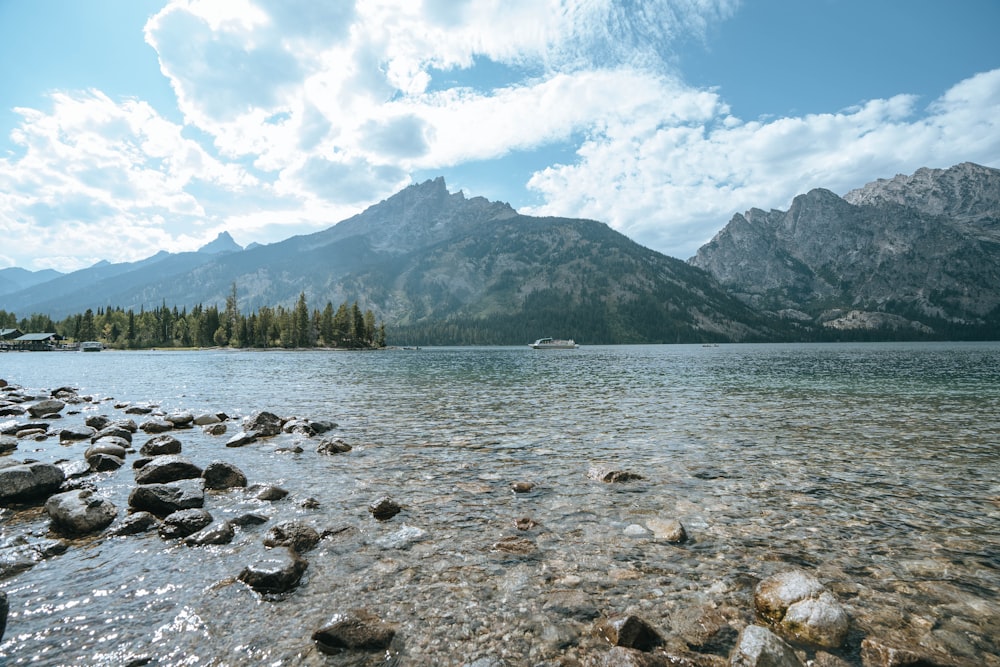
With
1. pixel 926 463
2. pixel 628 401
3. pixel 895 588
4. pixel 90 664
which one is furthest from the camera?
pixel 628 401

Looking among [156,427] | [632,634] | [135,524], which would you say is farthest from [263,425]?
[632,634]

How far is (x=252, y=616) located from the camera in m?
8.17

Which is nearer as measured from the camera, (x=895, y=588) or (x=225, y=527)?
(x=895, y=588)

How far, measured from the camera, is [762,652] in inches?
261

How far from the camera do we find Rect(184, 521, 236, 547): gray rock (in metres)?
11.3

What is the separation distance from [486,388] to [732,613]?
43.6 metres

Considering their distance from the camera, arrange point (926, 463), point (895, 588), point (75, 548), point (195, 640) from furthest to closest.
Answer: point (926, 463) < point (75, 548) < point (895, 588) < point (195, 640)

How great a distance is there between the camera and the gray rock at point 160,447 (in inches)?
803

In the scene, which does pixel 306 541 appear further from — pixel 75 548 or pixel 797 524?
pixel 797 524

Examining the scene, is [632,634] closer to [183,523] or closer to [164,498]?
[183,523]

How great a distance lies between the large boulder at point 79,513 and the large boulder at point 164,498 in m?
0.60

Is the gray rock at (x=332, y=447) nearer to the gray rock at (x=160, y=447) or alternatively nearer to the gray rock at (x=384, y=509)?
the gray rock at (x=160, y=447)

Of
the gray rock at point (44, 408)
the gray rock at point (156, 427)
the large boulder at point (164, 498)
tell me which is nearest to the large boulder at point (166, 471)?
the large boulder at point (164, 498)

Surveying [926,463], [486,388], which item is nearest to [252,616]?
[926,463]
